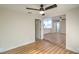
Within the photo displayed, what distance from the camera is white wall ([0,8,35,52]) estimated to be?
382cm

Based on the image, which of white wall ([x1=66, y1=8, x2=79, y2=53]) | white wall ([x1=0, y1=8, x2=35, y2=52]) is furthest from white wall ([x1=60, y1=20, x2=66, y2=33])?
white wall ([x1=66, y1=8, x2=79, y2=53])

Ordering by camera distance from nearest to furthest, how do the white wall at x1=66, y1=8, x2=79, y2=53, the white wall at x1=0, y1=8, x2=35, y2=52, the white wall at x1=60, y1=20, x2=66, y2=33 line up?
the white wall at x1=66, y1=8, x2=79, y2=53 < the white wall at x1=0, y1=8, x2=35, y2=52 < the white wall at x1=60, y1=20, x2=66, y2=33

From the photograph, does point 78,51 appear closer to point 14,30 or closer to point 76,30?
point 76,30

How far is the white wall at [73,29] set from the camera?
3545 mm

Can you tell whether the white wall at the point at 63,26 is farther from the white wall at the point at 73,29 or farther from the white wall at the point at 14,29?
the white wall at the point at 73,29

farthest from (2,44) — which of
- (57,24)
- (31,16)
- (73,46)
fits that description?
(57,24)

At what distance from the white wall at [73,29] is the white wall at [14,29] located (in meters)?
2.62

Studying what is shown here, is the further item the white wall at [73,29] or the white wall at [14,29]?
the white wall at [14,29]

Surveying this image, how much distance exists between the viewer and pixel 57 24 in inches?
468

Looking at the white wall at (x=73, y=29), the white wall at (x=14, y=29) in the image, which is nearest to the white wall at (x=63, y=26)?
the white wall at (x=14, y=29)

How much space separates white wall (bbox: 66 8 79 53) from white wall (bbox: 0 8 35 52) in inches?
103

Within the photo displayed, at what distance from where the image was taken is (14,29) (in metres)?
4.39

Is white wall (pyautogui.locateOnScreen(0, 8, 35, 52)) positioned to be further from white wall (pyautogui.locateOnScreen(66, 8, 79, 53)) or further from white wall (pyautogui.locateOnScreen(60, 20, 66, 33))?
white wall (pyautogui.locateOnScreen(60, 20, 66, 33))
